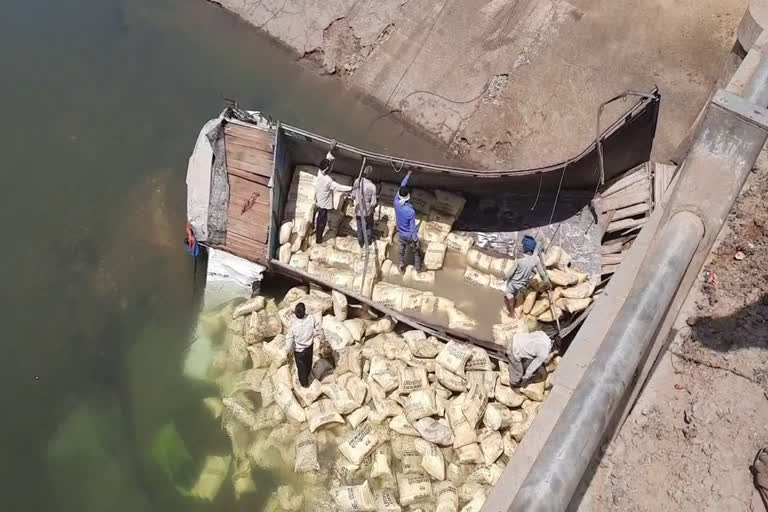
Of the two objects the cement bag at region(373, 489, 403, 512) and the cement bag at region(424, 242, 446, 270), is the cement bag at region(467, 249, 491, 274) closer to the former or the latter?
the cement bag at region(424, 242, 446, 270)

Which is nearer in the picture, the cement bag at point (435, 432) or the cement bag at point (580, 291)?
the cement bag at point (435, 432)

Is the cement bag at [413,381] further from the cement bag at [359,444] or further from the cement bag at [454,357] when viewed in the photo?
the cement bag at [359,444]

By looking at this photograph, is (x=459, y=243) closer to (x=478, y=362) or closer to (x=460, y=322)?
(x=460, y=322)

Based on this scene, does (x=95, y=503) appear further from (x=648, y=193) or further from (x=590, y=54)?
(x=590, y=54)

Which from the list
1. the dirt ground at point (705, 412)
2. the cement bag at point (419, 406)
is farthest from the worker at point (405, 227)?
the dirt ground at point (705, 412)

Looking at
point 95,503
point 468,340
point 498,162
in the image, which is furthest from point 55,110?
point 468,340

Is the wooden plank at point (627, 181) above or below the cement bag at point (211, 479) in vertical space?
above
